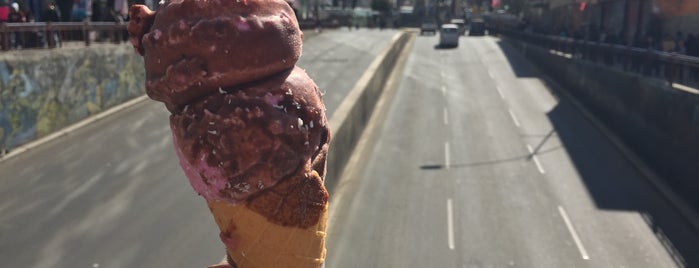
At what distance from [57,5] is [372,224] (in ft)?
61.7

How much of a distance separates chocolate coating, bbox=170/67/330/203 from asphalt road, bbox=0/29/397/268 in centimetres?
946

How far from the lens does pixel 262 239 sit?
3.44 m

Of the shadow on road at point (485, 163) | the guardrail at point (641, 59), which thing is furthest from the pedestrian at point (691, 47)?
the shadow on road at point (485, 163)

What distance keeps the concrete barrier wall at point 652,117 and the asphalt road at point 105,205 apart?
11.9 meters

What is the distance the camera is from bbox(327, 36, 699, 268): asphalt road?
1388 cm

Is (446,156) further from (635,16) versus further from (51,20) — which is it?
(635,16)

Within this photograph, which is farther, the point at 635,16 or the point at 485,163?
the point at 635,16

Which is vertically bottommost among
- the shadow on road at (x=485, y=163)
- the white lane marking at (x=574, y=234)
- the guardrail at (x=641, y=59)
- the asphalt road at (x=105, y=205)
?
the white lane marking at (x=574, y=234)

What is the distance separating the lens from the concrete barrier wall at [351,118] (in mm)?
15898

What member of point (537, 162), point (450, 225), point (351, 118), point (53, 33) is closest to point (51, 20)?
point (53, 33)

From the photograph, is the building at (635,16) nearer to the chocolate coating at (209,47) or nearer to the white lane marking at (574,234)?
the white lane marking at (574,234)

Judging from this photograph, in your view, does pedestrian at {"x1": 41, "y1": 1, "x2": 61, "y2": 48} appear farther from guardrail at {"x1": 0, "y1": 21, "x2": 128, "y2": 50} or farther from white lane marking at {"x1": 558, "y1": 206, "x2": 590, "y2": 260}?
white lane marking at {"x1": 558, "y1": 206, "x2": 590, "y2": 260}

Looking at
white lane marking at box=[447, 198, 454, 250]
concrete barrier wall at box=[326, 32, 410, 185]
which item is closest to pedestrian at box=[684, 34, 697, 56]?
white lane marking at box=[447, 198, 454, 250]

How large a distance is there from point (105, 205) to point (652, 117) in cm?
1551
